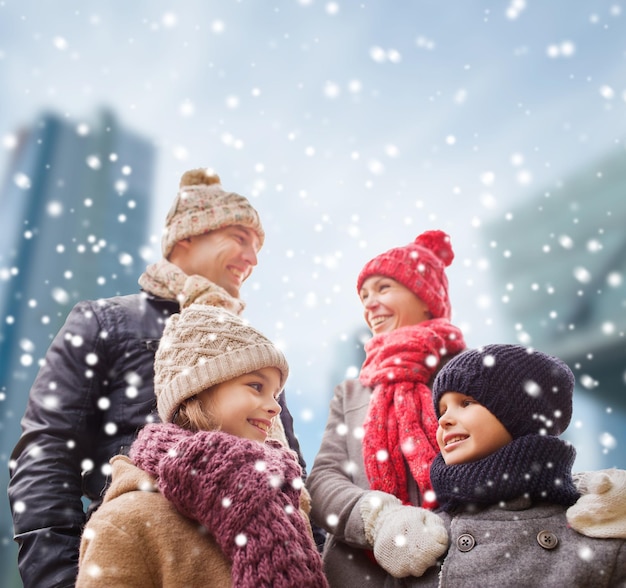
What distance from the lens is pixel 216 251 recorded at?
201cm

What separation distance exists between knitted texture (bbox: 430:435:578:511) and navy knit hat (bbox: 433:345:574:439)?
61mm

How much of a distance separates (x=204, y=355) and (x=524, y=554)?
2.58 feet

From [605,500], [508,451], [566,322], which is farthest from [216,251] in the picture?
[566,322]

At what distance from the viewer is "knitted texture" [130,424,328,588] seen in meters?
1.05

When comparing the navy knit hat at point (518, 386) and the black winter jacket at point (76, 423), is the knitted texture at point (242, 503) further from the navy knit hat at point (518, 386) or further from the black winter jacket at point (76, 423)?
the navy knit hat at point (518, 386)

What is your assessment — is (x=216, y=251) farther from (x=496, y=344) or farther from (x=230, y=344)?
(x=496, y=344)

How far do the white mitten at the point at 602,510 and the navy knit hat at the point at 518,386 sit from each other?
0.56 ft

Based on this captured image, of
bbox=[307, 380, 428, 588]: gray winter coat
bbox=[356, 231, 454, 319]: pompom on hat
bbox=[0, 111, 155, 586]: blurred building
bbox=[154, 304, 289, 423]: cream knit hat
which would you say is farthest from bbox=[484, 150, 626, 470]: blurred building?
bbox=[0, 111, 155, 586]: blurred building

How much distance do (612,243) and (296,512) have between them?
263 cm

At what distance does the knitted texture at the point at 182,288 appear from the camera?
1750 millimetres

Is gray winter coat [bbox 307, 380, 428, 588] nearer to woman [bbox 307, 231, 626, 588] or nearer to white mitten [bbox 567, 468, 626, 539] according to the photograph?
woman [bbox 307, 231, 626, 588]

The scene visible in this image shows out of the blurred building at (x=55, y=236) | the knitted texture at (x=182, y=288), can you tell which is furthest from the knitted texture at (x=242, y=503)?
the blurred building at (x=55, y=236)

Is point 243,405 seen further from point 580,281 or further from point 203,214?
point 580,281

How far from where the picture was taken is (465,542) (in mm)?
1173
